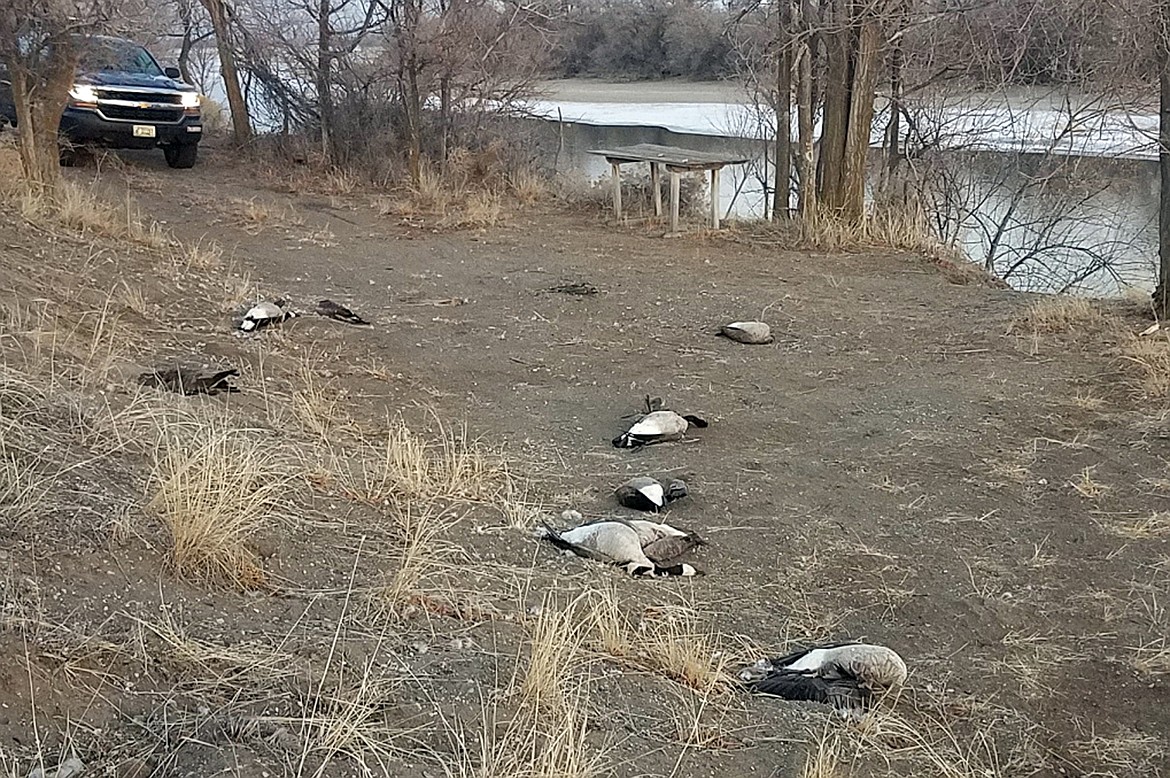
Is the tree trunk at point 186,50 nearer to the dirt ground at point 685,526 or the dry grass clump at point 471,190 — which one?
the dry grass clump at point 471,190

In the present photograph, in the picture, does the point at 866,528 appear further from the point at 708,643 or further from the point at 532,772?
the point at 532,772

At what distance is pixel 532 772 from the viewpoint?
2.57 metres

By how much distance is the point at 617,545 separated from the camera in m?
4.39

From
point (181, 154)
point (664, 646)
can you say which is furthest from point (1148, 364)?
point (181, 154)

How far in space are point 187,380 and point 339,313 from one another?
251 cm

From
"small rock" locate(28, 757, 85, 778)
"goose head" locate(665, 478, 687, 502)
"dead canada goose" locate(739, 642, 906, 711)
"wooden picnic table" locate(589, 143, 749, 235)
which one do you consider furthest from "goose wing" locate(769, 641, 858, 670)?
"wooden picnic table" locate(589, 143, 749, 235)

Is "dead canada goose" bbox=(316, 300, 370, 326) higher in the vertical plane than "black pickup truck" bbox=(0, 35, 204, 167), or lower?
lower

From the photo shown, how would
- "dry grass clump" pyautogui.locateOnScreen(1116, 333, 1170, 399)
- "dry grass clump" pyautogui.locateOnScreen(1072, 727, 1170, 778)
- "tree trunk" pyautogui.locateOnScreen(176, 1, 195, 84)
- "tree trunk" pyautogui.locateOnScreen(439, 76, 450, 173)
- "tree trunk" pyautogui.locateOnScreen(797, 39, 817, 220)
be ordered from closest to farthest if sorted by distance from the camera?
"dry grass clump" pyautogui.locateOnScreen(1072, 727, 1170, 778) → "dry grass clump" pyautogui.locateOnScreen(1116, 333, 1170, 399) → "tree trunk" pyautogui.locateOnScreen(797, 39, 817, 220) → "tree trunk" pyautogui.locateOnScreen(439, 76, 450, 173) → "tree trunk" pyautogui.locateOnScreen(176, 1, 195, 84)

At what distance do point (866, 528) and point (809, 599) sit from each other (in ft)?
2.41

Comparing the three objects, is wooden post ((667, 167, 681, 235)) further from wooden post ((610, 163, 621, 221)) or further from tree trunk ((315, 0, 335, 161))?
tree trunk ((315, 0, 335, 161))

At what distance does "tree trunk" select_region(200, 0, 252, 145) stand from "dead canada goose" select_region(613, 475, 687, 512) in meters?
13.6

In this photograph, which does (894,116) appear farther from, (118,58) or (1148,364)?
(118,58)

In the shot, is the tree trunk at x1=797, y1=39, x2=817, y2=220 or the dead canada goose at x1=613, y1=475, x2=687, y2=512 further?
the tree trunk at x1=797, y1=39, x2=817, y2=220

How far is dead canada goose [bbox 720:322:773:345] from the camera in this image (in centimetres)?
811
